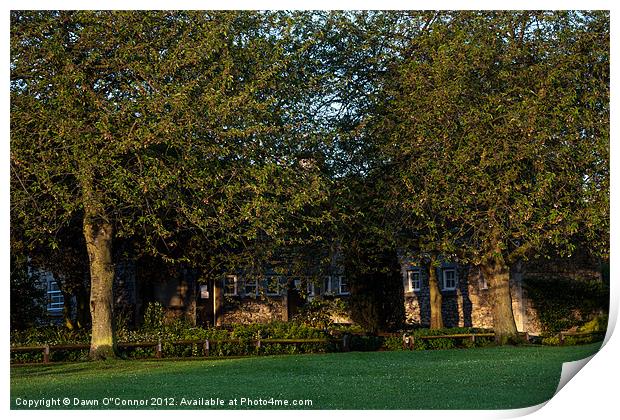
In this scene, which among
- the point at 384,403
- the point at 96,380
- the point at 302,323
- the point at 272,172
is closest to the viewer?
the point at 384,403

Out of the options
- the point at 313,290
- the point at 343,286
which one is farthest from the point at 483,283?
the point at 313,290

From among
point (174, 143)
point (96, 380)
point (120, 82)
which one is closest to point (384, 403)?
point (96, 380)

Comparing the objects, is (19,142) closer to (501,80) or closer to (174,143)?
(174,143)

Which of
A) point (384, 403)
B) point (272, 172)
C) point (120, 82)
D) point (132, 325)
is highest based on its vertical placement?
point (120, 82)

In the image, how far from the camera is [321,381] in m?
16.7

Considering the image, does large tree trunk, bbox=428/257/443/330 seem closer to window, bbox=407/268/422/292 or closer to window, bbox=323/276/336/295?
window, bbox=407/268/422/292

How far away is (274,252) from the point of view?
22.2m

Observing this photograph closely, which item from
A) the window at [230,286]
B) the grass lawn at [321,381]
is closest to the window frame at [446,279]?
the grass lawn at [321,381]

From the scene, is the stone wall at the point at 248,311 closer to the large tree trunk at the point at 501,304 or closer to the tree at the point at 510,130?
the tree at the point at 510,130

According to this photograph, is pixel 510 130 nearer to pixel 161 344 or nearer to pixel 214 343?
pixel 214 343

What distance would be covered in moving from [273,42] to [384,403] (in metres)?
8.94

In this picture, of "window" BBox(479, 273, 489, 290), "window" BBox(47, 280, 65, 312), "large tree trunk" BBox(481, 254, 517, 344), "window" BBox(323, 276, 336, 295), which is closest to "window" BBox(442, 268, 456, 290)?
"window" BBox(479, 273, 489, 290)

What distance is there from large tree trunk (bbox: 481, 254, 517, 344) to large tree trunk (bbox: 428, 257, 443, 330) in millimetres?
1288

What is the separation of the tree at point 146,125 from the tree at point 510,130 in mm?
3044
